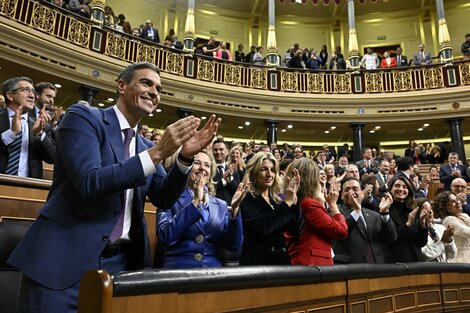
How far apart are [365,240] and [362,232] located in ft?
0.20

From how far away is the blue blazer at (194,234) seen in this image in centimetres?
176

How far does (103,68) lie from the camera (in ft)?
27.1

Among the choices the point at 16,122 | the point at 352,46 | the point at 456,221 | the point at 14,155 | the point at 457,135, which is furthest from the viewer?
the point at 352,46

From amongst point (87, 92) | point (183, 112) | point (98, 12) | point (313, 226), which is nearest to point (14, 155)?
point (313, 226)

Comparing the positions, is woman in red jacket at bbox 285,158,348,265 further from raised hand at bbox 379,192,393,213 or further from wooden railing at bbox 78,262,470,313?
raised hand at bbox 379,192,393,213

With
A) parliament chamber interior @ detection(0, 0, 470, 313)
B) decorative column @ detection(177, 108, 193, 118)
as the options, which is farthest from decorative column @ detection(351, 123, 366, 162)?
decorative column @ detection(177, 108, 193, 118)

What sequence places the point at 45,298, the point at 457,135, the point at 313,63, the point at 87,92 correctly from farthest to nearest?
the point at 313,63
the point at 457,135
the point at 87,92
the point at 45,298

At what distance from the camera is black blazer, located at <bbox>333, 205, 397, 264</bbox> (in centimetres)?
250

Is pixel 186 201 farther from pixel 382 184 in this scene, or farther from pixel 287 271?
pixel 382 184

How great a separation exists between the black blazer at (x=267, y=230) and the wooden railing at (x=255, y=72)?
283 inches

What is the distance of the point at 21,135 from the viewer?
2.43m

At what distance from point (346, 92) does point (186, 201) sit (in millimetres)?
9278

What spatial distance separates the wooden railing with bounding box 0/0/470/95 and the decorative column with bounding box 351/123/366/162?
91 centimetres

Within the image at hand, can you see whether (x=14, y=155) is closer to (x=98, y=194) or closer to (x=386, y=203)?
(x=98, y=194)
